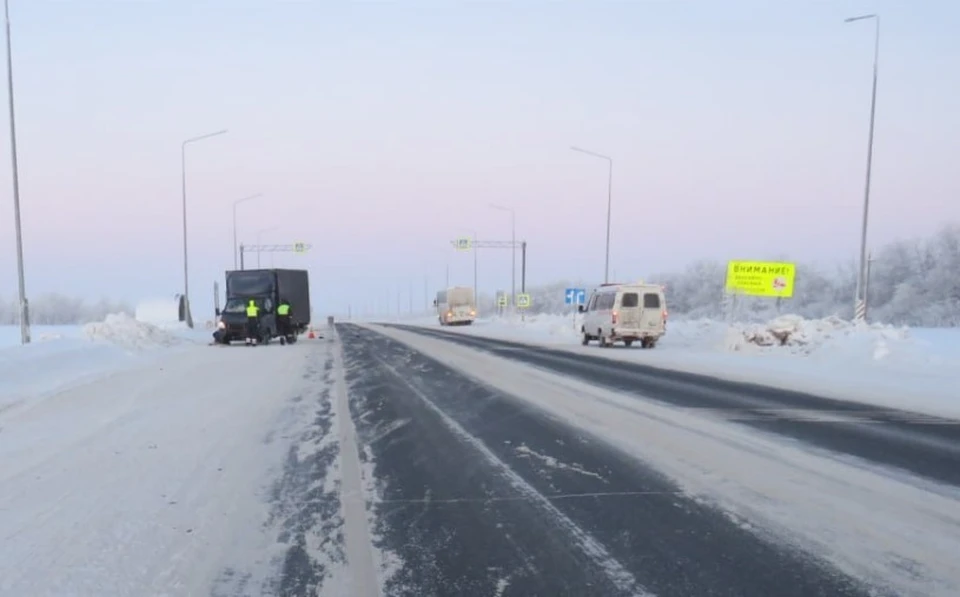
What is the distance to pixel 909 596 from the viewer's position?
452 cm

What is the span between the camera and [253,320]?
1373 inches

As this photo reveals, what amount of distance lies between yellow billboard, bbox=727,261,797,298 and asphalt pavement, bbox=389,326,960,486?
69.5 ft

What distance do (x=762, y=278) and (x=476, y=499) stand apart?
36.1m

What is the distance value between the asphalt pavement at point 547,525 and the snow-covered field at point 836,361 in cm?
623

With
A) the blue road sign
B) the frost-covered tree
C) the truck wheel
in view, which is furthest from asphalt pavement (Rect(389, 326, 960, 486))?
the frost-covered tree

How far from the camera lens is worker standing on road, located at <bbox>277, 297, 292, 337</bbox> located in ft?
117

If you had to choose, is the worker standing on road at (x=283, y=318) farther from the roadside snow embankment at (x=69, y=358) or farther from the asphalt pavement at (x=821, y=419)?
the asphalt pavement at (x=821, y=419)

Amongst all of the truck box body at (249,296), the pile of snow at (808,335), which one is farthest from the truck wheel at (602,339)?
the truck box body at (249,296)

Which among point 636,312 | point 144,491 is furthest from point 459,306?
point 144,491

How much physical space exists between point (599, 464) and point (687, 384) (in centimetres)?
986

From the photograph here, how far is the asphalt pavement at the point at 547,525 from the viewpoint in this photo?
4.79m

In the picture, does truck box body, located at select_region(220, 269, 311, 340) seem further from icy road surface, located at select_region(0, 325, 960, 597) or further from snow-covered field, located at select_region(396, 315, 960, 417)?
Result: icy road surface, located at select_region(0, 325, 960, 597)

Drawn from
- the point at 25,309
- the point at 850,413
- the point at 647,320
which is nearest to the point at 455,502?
the point at 850,413

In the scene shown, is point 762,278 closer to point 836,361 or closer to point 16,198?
point 836,361
